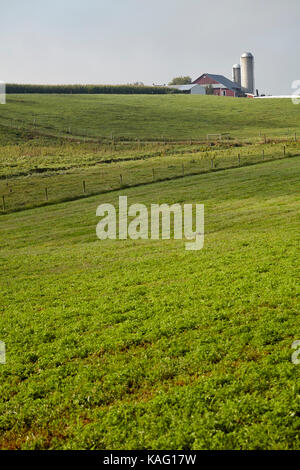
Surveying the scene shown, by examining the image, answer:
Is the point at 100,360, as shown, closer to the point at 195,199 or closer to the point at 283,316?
the point at 283,316

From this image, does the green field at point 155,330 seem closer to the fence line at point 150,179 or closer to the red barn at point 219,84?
the fence line at point 150,179

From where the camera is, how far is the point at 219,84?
16862 cm

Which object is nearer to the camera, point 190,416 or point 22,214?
point 190,416

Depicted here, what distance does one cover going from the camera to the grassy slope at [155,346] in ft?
26.8

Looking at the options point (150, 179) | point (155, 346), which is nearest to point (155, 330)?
point (155, 346)

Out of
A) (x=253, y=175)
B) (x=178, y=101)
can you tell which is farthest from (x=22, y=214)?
(x=178, y=101)

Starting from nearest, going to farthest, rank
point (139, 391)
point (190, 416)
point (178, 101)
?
point (190, 416)
point (139, 391)
point (178, 101)

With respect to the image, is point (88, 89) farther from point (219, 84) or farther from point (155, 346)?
point (155, 346)

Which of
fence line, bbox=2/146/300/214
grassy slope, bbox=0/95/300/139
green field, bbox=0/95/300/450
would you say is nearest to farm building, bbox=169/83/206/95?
grassy slope, bbox=0/95/300/139

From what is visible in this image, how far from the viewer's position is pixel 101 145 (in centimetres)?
7519

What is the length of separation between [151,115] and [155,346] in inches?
3946

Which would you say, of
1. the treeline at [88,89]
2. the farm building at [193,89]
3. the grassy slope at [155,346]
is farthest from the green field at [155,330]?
the farm building at [193,89]

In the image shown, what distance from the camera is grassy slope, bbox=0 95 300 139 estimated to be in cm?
8942

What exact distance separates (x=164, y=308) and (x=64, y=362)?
349 cm
